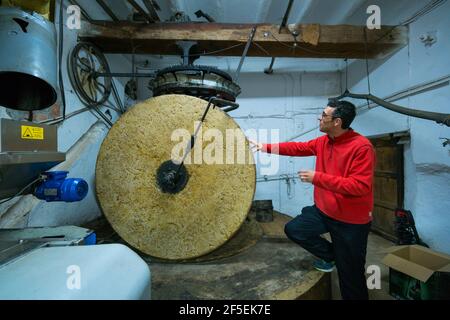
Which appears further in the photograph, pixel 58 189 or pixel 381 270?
pixel 381 270

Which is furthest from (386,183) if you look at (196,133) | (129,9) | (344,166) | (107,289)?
(129,9)

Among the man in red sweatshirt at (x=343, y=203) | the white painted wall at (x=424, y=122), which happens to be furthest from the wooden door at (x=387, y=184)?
the man in red sweatshirt at (x=343, y=203)

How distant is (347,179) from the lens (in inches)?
61.4

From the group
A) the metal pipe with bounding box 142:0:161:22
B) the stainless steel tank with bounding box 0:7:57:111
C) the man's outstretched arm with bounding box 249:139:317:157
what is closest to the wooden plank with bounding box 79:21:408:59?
the metal pipe with bounding box 142:0:161:22

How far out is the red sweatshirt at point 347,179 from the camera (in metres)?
1.56

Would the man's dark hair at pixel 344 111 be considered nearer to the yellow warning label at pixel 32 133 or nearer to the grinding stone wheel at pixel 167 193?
the grinding stone wheel at pixel 167 193

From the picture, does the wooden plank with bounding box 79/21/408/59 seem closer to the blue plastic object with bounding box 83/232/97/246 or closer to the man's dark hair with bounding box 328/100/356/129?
the man's dark hair with bounding box 328/100/356/129

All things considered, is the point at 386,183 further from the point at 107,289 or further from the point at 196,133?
the point at 107,289

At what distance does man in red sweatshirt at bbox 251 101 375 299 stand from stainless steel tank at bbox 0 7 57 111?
1.71 meters

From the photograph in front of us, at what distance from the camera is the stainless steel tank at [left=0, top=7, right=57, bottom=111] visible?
1134 mm

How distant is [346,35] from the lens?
2.67 m

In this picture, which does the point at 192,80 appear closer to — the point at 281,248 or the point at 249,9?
the point at 249,9

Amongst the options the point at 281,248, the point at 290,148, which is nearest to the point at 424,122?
the point at 290,148

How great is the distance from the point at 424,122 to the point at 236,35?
2.21m
